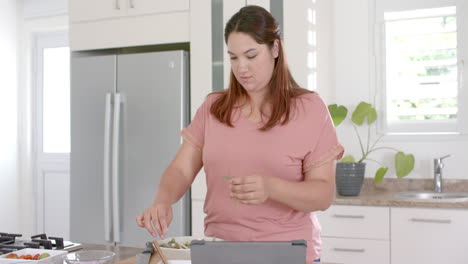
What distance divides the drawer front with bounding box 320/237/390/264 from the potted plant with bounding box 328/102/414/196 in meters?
0.32

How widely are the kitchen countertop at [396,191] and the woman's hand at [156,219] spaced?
64.2 inches

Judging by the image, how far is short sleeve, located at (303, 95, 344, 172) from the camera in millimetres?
1625

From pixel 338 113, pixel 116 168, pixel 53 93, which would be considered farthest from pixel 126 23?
pixel 53 93

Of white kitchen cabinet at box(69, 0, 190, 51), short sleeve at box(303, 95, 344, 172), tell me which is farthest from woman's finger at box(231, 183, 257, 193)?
white kitchen cabinet at box(69, 0, 190, 51)

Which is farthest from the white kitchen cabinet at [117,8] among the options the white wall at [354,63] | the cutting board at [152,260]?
the cutting board at [152,260]

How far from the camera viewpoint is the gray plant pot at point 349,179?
311 centimetres

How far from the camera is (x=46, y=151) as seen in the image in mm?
4828

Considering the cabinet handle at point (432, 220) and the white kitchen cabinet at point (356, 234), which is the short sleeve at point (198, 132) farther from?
the cabinet handle at point (432, 220)

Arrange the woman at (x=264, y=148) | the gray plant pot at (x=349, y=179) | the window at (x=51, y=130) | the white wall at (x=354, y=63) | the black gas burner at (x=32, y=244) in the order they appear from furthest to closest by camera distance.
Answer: the window at (x=51, y=130), the white wall at (x=354, y=63), the gray plant pot at (x=349, y=179), the black gas burner at (x=32, y=244), the woman at (x=264, y=148)

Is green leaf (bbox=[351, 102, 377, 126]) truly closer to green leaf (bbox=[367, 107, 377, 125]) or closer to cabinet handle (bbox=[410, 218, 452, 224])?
green leaf (bbox=[367, 107, 377, 125])

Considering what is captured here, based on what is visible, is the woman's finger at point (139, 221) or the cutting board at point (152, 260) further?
the woman's finger at point (139, 221)

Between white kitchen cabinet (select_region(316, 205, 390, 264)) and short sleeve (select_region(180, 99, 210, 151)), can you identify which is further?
white kitchen cabinet (select_region(316, 205, 390, 264))

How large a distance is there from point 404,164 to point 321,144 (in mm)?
1830

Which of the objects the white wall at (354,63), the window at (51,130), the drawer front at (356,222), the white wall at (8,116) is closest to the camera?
the drawer front at (356,222)
